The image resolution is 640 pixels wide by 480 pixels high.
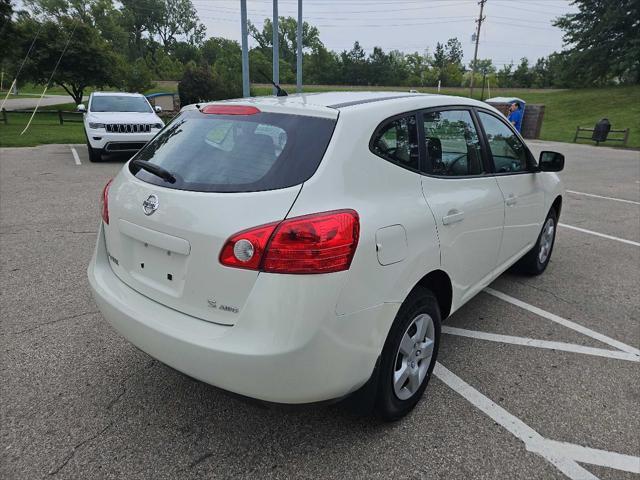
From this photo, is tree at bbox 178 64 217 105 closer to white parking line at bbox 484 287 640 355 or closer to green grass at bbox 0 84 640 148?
green grass at bbox 0 84 640 148

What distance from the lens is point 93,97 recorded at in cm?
1195

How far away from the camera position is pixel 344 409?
2430mm

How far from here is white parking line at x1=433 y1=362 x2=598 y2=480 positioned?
7.14 feet

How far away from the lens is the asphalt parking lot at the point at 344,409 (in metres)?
2.16

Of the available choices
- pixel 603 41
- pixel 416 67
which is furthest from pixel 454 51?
pixel 603 41

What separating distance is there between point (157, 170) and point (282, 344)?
1.12 meters

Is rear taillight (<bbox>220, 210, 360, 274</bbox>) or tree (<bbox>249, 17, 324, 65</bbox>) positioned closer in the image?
rear taillight (<bbox>220, 210, 360, 274</bbox>)

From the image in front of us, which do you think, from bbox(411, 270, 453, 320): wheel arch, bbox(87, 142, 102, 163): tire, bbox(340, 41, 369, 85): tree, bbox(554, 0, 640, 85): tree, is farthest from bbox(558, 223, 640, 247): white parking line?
bbox(340, 41, 369, 85): tree

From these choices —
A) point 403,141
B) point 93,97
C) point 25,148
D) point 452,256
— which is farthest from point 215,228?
point 25,148

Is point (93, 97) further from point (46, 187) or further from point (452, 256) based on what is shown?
point (452, 256)

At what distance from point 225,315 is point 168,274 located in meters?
0.39

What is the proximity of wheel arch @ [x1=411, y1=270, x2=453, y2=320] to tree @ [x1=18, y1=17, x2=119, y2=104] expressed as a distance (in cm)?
3679

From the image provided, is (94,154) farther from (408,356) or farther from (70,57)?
(70,57)

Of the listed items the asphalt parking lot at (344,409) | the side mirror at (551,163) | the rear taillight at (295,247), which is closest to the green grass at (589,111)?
the side mirror at (551,163)
